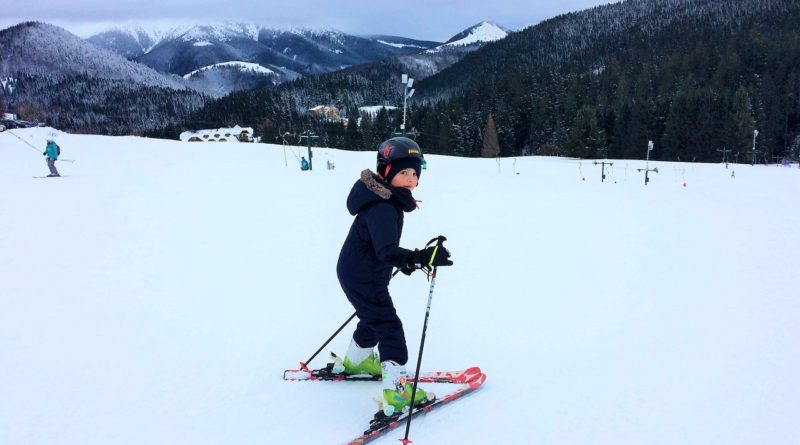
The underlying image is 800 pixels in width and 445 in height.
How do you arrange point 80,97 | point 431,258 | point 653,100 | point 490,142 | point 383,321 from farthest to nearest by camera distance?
point 80,97, point 490,142, point 653,100, point 383,321, point 431,258

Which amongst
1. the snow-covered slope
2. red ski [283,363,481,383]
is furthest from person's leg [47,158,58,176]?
the snow-covered slope

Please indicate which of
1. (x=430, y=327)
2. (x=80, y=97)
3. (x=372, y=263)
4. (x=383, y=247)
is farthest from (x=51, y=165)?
(x=80, y=97)

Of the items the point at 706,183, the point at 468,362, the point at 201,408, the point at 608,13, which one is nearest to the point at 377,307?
the point at 468,362

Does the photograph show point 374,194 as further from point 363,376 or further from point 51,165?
point 51,165

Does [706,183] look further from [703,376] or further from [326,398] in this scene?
[326,398]

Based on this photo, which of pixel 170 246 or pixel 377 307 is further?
pixel 170 246

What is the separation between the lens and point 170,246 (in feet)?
24.3

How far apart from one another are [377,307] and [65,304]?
3.71 meters

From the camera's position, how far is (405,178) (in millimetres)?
2938

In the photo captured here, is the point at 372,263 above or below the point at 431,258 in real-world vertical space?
below

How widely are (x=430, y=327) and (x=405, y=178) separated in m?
1.90

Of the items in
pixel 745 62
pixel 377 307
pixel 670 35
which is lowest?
pixel 377 307

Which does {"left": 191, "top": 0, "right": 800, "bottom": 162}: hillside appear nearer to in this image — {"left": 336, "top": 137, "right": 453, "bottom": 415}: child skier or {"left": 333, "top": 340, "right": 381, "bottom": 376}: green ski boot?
{"left": 333, "top": 340, "right": 381, "bottom": 376}: green ski boot

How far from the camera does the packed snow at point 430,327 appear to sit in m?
2.96
